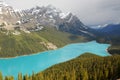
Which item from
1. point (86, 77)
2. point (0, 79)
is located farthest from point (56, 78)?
point (0, 79)

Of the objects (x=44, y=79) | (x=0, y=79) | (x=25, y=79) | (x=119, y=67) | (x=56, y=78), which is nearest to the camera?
(x=0, y=79)

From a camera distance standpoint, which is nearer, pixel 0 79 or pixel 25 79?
pixel 0 79

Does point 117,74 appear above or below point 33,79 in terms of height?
below

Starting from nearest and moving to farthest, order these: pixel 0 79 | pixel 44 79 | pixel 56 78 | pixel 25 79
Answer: pixel 0 79
pixel 25 79
pixel 44 79
pixel 56 78

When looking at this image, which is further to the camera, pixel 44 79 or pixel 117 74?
pixel 117 74

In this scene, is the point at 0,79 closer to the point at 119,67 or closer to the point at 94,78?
the point at 94,78

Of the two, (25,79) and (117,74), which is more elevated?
(25,79)

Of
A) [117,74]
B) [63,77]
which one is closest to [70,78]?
[63,77]

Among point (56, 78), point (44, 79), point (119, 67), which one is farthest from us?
point (119, 67)

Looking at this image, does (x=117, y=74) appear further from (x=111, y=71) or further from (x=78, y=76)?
(x=78, y=76)
